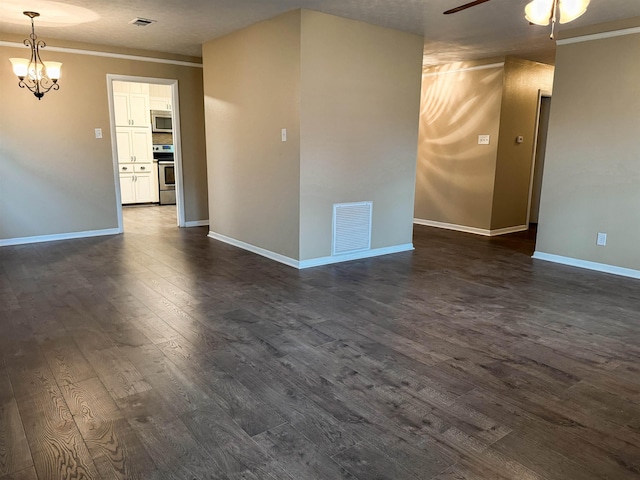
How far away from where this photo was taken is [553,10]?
8.39ft

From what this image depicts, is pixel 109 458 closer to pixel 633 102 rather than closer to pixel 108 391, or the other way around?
pixel 108 391

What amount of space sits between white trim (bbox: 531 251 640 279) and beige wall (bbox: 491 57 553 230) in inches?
57.3

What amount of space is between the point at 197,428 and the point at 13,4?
14.0ft

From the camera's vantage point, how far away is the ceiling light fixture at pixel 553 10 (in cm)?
256

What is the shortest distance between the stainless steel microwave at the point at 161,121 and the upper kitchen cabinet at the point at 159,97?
4.0 inches

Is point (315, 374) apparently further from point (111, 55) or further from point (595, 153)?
point (111, 55)

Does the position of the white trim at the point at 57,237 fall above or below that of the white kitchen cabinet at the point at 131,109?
below

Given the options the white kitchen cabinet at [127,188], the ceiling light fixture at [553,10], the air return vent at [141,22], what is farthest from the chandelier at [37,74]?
the ceiling light fixture at [553,10]

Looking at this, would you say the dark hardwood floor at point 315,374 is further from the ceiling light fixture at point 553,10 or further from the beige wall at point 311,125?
the ceiling light fixture at point 553,10

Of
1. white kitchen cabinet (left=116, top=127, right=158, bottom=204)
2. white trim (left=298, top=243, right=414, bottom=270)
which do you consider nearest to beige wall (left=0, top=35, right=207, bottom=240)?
white kitchen cabinet (left=116, top=127, right=158, bottom=204)

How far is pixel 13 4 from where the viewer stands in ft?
13.2

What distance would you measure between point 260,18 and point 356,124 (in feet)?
4.61

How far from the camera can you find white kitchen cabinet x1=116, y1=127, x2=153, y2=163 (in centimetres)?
854

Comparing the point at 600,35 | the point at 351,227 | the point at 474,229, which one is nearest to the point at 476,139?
the point at 474,229
